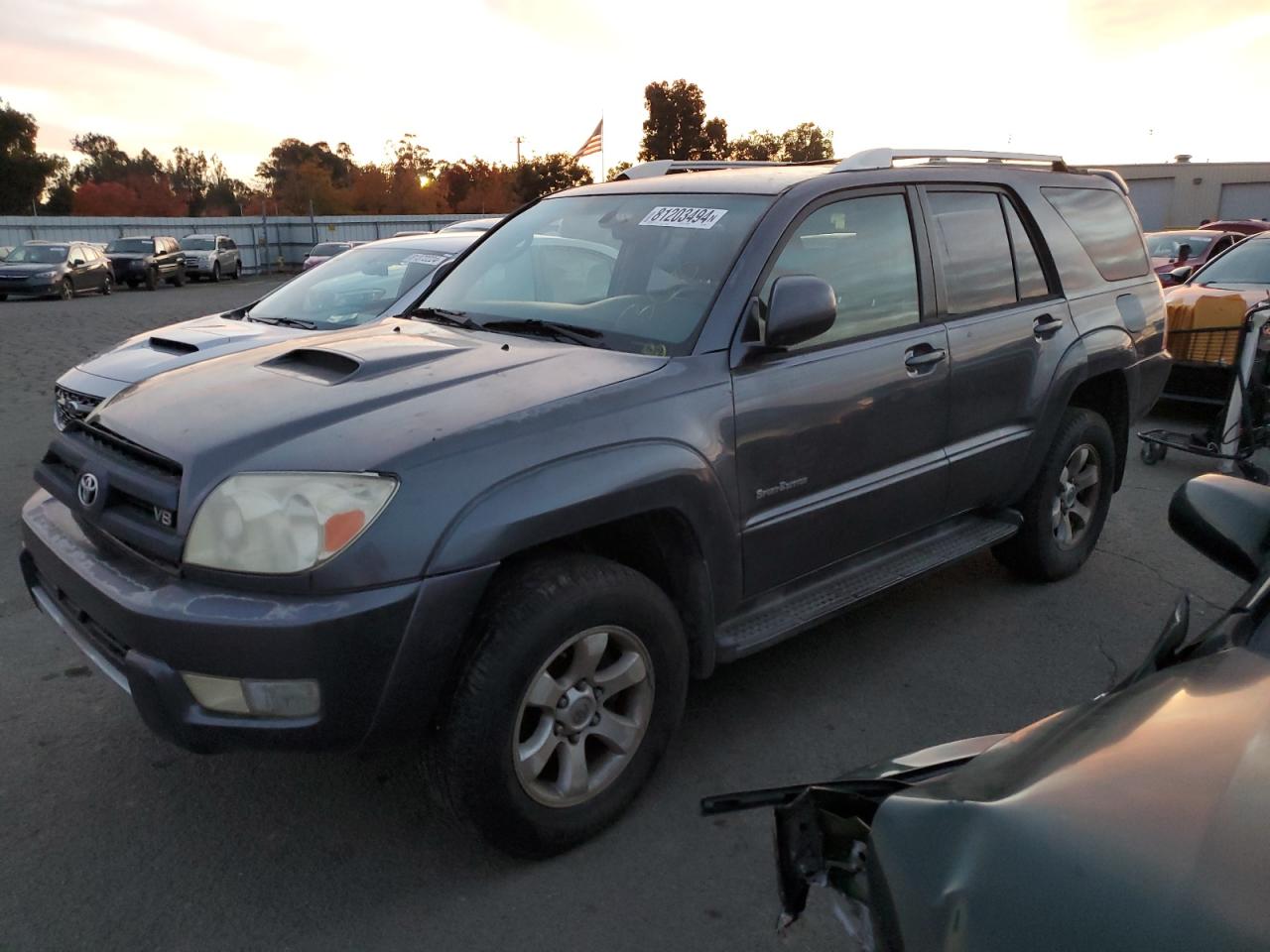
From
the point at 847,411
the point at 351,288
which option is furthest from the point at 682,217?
the point at 351,288

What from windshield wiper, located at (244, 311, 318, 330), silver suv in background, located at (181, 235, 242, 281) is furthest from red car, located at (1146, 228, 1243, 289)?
silver suv in background, located at (181, 235, 242, 281)

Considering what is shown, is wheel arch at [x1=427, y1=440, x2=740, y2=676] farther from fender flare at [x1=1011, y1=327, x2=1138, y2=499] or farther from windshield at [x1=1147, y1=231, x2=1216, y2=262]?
windshield at [x1=1147, y1=231, x2=1216, y2=262]

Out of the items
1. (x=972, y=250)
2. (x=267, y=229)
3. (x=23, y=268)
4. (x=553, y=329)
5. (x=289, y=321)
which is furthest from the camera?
(x=267, y=229)

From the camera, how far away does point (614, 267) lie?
3.72 metres

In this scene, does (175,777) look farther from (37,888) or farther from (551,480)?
(551,480)

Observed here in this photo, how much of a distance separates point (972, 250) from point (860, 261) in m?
0.74

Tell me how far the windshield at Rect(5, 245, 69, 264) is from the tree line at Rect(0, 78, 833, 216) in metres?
14.6

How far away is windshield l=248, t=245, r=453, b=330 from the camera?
633 cm

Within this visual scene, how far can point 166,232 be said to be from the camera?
122 feet

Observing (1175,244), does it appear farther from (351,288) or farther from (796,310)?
(796,310)

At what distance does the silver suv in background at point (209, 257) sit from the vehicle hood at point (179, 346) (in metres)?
28.2

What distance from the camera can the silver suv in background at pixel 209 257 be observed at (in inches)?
1260

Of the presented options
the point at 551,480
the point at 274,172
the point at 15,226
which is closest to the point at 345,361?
the point at 551,480

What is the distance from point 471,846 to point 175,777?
1061 mm
